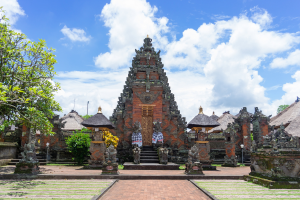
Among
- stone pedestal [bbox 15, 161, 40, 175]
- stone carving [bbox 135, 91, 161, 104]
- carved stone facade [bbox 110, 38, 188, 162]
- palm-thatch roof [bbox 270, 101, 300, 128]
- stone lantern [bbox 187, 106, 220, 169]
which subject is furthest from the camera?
palm-thatch roof [bbox 270, 101, 300, 128]

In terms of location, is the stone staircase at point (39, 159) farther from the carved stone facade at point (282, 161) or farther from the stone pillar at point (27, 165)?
the carved stone facade at point (282, 161)

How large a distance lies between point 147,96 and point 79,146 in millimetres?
7458

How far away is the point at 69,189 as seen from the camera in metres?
9.16

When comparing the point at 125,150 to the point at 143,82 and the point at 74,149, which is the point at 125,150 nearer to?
the point at 74,149

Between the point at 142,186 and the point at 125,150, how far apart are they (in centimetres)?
1008

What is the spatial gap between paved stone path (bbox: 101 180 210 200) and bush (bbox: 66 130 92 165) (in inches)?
360

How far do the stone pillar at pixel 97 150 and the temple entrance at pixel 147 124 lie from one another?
16.1 feet

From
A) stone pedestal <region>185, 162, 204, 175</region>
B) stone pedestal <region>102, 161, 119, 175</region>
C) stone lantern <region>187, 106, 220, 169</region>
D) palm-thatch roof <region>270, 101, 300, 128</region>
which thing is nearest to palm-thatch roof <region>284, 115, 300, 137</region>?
palm-thatch roof <region>270, 101, 300, 128</region>

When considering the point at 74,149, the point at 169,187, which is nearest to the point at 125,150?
the point at 74,149

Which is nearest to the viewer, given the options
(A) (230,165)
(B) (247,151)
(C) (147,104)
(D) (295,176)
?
(D) (295,176)

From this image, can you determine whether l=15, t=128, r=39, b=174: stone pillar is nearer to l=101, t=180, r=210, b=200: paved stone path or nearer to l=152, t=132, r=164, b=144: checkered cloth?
l=101, t=180, r=210, b=200: paved stone path

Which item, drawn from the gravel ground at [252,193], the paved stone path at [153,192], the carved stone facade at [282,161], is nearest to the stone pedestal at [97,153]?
the paved stone path at [153,192]

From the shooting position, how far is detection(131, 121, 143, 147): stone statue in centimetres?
1956

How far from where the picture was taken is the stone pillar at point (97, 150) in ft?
56.6
